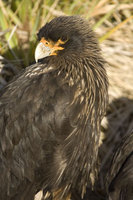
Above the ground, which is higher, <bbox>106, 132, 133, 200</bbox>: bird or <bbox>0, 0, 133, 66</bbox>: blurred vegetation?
<bbox>0, 0, 133, 66</bbox>: blurred vegetation

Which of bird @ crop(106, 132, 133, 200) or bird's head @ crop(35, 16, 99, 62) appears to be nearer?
bird @ crop(106, 132, 133, 200)

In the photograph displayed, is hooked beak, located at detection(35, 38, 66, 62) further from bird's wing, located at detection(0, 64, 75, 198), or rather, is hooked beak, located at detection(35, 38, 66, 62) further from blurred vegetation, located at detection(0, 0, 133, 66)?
blurred vegetation, located at detection(0, 0, 133, 66)

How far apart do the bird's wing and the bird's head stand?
0.63ft

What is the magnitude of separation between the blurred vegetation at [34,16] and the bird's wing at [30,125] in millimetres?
1030

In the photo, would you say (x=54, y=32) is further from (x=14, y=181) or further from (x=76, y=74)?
(x=14, y=181)

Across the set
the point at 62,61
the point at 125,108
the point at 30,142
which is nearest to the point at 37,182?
the point at 30,142

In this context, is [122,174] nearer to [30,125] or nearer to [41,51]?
[30,125]

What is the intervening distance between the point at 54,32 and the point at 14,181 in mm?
1276

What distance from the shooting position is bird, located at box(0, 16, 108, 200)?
10.2ft

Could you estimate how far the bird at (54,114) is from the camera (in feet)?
10.2

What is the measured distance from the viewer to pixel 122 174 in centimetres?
307

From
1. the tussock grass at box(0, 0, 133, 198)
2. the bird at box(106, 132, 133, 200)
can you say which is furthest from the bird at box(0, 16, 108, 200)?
the tussock grass at box(0, 0, 133, 198)

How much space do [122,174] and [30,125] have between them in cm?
82

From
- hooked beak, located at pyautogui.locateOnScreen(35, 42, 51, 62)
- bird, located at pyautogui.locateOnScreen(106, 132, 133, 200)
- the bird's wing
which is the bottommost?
bird, located at pyautogui.locateOnScreen(106, 132, 133, 200)
